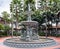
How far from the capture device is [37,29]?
3238 centimetres

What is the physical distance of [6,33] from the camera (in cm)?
3061

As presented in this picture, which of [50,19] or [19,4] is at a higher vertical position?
[19,4]

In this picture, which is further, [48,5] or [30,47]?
[48,5]

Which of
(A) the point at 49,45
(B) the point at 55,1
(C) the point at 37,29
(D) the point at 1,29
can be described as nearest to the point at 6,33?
(D) the point at 1,29

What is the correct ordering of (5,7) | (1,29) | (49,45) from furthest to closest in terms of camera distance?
(5,7)
(1,29)
(49,45)

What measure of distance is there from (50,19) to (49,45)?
580 inches

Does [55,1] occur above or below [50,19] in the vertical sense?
above

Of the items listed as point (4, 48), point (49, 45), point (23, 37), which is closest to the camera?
point (4, 48)

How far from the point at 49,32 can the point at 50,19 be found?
249cm

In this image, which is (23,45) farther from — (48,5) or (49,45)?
(48,5)

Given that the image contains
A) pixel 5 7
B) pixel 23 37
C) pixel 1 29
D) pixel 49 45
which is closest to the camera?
pixel 49 45

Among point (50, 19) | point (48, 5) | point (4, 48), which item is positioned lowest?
point (4, 48)

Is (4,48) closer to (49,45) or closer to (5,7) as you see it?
(49,45)

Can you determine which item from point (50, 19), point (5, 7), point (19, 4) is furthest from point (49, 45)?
point (5, 7)
